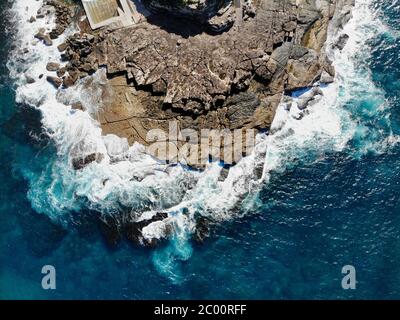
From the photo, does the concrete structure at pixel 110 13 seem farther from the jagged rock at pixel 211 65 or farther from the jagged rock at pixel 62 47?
the jagged rock at pixel 62 47

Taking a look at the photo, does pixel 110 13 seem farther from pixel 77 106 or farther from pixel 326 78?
pixel 326 78

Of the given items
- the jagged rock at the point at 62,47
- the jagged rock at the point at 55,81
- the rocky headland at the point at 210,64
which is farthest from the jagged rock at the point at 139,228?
the jagged rock at the point at 62,47

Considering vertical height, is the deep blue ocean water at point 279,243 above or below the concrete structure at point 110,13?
below

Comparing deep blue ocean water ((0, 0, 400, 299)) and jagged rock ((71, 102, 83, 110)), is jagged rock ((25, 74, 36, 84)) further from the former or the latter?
deep blue ocean water ((0, 0, 400, 299))

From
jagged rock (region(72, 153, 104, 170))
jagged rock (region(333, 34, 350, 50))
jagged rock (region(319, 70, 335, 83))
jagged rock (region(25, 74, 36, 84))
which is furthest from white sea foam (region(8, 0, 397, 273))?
jagged rock (region(25, 74, 36, 84))

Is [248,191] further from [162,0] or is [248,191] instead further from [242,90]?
[162,0]

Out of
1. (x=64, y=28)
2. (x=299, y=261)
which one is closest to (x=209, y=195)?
(x=299, y=261)

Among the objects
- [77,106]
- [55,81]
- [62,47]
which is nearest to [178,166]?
[77,106]
